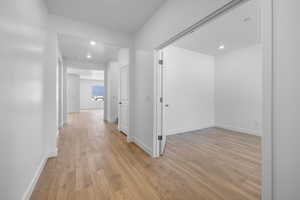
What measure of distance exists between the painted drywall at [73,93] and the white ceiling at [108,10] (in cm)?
640

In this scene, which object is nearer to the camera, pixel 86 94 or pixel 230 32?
pixel 230 32

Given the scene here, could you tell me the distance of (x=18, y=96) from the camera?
1.22m

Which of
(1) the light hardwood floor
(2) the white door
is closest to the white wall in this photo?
(1) the light hardwood floor

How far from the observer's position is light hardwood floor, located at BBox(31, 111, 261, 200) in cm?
142

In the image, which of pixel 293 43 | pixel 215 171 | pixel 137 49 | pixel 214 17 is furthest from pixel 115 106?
pixel 293 43

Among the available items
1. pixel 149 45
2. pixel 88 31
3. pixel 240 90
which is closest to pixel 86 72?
pixel 88 31

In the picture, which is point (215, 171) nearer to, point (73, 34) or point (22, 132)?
point (22, 132)

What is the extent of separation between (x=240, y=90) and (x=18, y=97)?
4984 millimetres

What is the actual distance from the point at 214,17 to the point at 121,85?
297 centimetres

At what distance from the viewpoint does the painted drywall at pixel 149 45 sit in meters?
1.52

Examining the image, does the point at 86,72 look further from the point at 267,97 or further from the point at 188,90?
the point at 267,97

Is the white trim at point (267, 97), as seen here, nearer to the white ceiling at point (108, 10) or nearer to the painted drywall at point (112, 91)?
the white ceiling at point (108, 10)

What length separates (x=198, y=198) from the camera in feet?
4.48

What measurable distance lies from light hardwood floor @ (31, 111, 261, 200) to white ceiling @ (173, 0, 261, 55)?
2.20m
